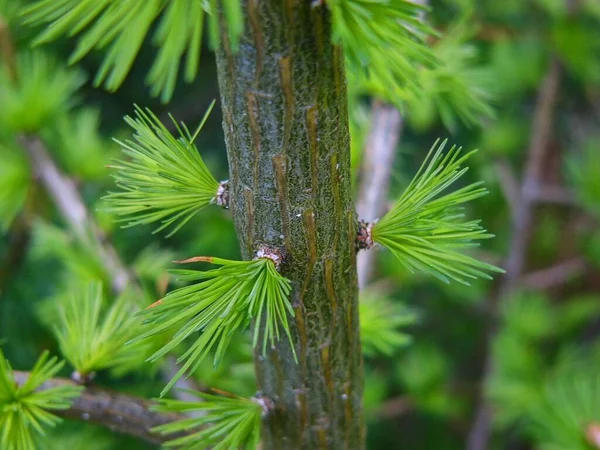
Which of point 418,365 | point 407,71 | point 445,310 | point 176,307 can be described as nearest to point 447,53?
point 407,71

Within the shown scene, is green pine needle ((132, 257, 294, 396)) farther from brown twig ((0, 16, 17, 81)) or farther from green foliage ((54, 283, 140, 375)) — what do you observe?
brown twig ((0, 16, 17, 81))

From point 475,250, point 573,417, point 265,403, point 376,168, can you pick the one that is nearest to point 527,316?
point 475,250

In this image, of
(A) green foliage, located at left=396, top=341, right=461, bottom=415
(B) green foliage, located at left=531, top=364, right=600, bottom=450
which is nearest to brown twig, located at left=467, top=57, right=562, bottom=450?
(A) green foliage, located at left=396, top=341, right=461, bottom=415

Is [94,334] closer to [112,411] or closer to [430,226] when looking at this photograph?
[112,411]

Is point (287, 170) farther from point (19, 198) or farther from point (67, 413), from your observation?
point (19, 198)

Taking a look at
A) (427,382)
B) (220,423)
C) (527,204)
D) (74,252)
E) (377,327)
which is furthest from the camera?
(527,204)

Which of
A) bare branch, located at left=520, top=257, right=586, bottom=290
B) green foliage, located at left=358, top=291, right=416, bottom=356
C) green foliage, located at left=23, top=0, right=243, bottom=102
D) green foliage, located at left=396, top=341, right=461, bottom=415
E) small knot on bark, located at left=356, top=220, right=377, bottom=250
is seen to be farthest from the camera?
bare branch, located at left=520, top=257, right=586, bottom=290
